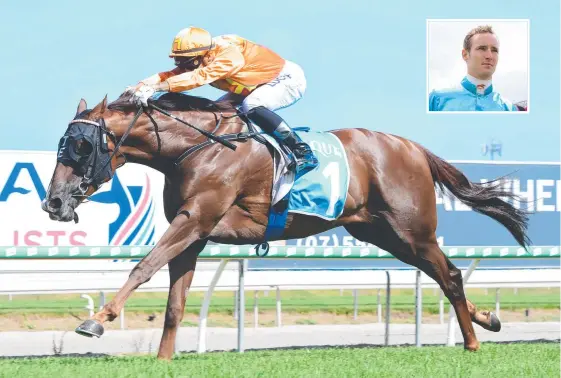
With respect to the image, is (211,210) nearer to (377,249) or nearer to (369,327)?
(377,249)

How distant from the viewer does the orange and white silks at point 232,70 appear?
5824 mm

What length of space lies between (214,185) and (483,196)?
2258mm

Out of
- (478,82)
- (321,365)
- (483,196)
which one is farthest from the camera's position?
(478,82)

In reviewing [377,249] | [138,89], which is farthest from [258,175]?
[377,249]

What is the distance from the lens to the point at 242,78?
6.08m

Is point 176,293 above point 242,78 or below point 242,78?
below

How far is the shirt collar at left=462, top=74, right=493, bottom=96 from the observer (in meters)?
13.0

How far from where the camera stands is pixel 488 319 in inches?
263

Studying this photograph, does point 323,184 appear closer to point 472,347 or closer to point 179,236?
point 179,236

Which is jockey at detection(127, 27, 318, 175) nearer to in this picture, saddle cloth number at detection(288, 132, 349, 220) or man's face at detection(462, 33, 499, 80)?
saddle cloth number at detection(288, 132, 349, 220)

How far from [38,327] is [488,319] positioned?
290 inches

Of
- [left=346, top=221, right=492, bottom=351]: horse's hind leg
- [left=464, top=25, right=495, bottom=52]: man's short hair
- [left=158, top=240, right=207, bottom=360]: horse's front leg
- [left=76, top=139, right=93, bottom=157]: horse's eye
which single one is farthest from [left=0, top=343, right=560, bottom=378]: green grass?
[left=464, top=25, right=495, bottom=52]: man's short hair

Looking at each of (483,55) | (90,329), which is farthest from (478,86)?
(90,329)

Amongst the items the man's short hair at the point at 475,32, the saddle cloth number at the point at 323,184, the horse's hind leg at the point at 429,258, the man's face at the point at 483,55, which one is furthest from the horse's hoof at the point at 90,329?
the man's short hair at the point at 475,32
